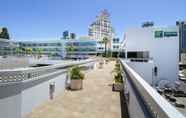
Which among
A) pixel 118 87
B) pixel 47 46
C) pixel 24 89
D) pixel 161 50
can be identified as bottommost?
pixel 118 87

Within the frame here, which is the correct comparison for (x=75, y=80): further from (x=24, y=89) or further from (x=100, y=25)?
(x=100, y=25)

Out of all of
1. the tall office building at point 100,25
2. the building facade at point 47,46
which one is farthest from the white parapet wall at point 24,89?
the tall office building at point 100,25

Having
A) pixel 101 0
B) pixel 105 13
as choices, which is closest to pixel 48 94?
pixel 101 0

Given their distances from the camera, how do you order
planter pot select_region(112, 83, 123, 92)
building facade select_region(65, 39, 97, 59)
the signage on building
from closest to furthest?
planter pot select_region(112, 83, 123, 92), the signage on building, building facade select_region(65, 39, 97, 59)

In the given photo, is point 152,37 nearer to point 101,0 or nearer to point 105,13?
point 101,0

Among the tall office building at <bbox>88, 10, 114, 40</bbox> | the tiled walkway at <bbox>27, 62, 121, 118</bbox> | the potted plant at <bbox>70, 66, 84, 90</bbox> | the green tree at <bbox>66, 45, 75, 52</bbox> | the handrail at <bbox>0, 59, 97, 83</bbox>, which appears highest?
the tall office building at <bbox>88, 10, 114, 40</bbox>

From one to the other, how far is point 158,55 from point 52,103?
25.1 m

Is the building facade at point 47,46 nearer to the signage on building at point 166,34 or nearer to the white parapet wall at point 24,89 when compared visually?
the signage on building at point 166,34

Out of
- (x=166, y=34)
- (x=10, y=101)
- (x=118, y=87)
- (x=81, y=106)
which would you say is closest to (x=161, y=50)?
(x=166, y=34)

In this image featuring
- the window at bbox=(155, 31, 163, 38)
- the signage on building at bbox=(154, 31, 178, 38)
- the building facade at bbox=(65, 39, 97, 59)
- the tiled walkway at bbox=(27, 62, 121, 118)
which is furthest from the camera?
the building facade at bbox=(65, 39, 97, 59)

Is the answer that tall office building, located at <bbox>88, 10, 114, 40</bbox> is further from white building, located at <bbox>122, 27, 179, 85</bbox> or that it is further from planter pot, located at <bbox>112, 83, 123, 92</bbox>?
planter pot, located at <bbox>112, 83, 123, 92</bbox>

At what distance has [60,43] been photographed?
219 ft

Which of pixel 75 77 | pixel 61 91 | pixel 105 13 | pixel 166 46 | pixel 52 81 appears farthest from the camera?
pixel 105 13

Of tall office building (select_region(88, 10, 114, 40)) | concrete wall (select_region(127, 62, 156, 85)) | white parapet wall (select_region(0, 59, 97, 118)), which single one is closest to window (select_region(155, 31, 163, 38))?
concrete wall (select_region(127, 62, 156, 85))
